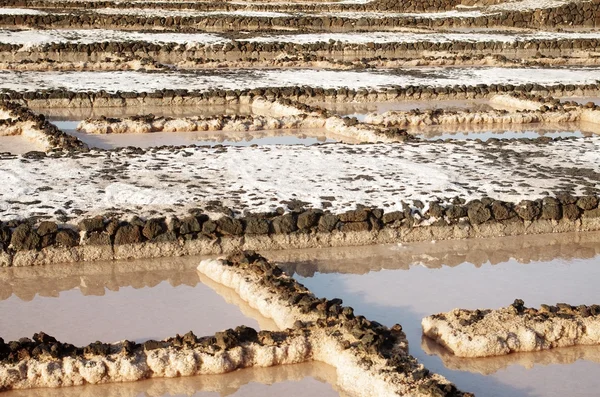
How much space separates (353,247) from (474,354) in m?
2.48

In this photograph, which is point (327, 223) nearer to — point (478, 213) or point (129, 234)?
point (478, 213)

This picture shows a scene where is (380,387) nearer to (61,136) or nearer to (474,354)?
(474,354)

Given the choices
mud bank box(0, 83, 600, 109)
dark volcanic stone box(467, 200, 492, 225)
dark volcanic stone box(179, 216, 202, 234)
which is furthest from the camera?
mud bank box(0, 83, 600, 109)

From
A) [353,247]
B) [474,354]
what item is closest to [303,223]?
[353,247]

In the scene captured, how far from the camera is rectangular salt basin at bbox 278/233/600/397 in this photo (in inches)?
248

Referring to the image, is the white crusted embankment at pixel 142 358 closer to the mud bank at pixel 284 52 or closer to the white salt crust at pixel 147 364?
the white salt crust at pixel 147 364

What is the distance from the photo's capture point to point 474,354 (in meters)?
6.50

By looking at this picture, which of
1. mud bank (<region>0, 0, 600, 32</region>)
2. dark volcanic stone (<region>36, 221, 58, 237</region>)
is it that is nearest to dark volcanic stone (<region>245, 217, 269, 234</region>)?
dark volcanic stone (<region>36, 221, 58, 237</region>)

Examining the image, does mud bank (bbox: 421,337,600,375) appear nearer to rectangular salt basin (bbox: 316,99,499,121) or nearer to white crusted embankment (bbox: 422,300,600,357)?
white crusted embankment (bbox: 422,300,600,357)

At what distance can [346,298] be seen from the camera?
7531mm

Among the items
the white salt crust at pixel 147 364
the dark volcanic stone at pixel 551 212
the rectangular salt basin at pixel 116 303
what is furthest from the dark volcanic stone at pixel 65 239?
the dark volcanic stone at pixel 551 212

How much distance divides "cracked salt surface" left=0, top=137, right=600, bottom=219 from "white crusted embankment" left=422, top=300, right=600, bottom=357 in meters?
2.40

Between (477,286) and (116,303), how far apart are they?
268 cm

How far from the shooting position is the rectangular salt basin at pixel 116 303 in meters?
6.85
